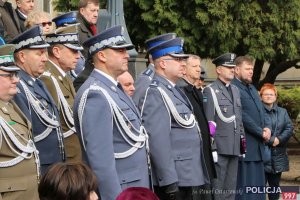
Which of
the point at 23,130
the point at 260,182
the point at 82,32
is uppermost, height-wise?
the point at 82,32

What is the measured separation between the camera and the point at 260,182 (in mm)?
9742

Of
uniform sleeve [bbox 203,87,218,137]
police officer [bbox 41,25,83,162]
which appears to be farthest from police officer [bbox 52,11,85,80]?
uniform sleeve [bbox 203,87,218,137]

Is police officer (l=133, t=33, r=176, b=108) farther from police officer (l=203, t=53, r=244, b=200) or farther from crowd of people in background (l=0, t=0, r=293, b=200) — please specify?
police officer (l=203, t=53, r=244, b=200)

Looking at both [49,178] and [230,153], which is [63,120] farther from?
[230,153]

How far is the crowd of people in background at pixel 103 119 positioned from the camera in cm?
506

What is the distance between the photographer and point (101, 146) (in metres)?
5.21

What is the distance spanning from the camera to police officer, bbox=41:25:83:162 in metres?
6.27

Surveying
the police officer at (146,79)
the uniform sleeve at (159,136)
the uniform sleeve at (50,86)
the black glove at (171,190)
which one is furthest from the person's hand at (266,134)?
the uniform sleeve at (50,86)

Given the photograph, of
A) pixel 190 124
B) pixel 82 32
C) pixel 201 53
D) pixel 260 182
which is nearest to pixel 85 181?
pixel 190 124

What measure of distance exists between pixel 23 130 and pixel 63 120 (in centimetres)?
107

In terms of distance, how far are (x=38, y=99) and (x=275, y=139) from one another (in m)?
4.87

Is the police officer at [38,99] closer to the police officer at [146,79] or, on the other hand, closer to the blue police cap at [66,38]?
the blue police cap at [66,38]

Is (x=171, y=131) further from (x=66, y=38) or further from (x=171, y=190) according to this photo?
(x=66, y=38)

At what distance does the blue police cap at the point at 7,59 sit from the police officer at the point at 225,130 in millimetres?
3870
